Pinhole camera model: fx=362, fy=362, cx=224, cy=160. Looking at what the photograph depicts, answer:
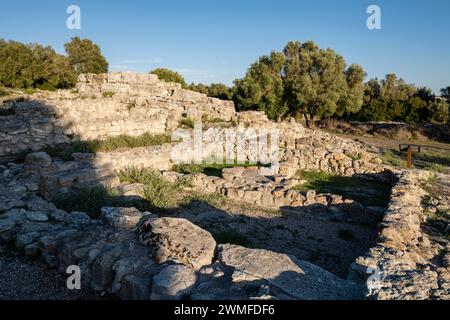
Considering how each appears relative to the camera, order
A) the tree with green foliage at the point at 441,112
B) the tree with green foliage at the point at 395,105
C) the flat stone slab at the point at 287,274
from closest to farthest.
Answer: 1. the flat stone slab at the point at 287,274
2. the tree with green foliage at the point at 441,112
3. the tree with green foliage at the point at 395,105

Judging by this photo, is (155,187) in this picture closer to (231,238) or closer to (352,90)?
(231,238)

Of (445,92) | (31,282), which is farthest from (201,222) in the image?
(445,92)

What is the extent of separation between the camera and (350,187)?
472 inches

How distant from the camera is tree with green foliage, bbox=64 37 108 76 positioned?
38.9 metres

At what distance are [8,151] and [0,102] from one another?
5.50 metres

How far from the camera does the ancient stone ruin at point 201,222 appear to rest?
3789 mm

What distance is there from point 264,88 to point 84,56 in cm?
2217

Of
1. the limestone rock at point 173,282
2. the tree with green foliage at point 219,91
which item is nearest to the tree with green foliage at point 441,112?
the tree with green foliage at point 219,91

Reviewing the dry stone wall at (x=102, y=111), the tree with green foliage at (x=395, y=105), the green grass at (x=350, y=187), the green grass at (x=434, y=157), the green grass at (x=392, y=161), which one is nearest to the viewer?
the green grass at (x=350, y=187)

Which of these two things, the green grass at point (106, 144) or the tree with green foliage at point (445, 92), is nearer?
the green grass at point (106, 144)

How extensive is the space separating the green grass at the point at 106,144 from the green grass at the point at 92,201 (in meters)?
2.92

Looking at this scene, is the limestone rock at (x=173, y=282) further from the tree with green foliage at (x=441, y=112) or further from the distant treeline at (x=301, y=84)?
the tree with green foliage at (x=441, y=112)

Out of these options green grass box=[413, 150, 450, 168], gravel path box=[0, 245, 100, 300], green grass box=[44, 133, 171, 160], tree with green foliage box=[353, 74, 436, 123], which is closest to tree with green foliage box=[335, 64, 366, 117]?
tree with green foliage box=[353, 74, 436, 123]

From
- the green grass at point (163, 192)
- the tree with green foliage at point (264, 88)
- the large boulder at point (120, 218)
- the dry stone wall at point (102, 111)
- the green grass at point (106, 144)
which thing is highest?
the tree with green foliage at point (264, 88)
